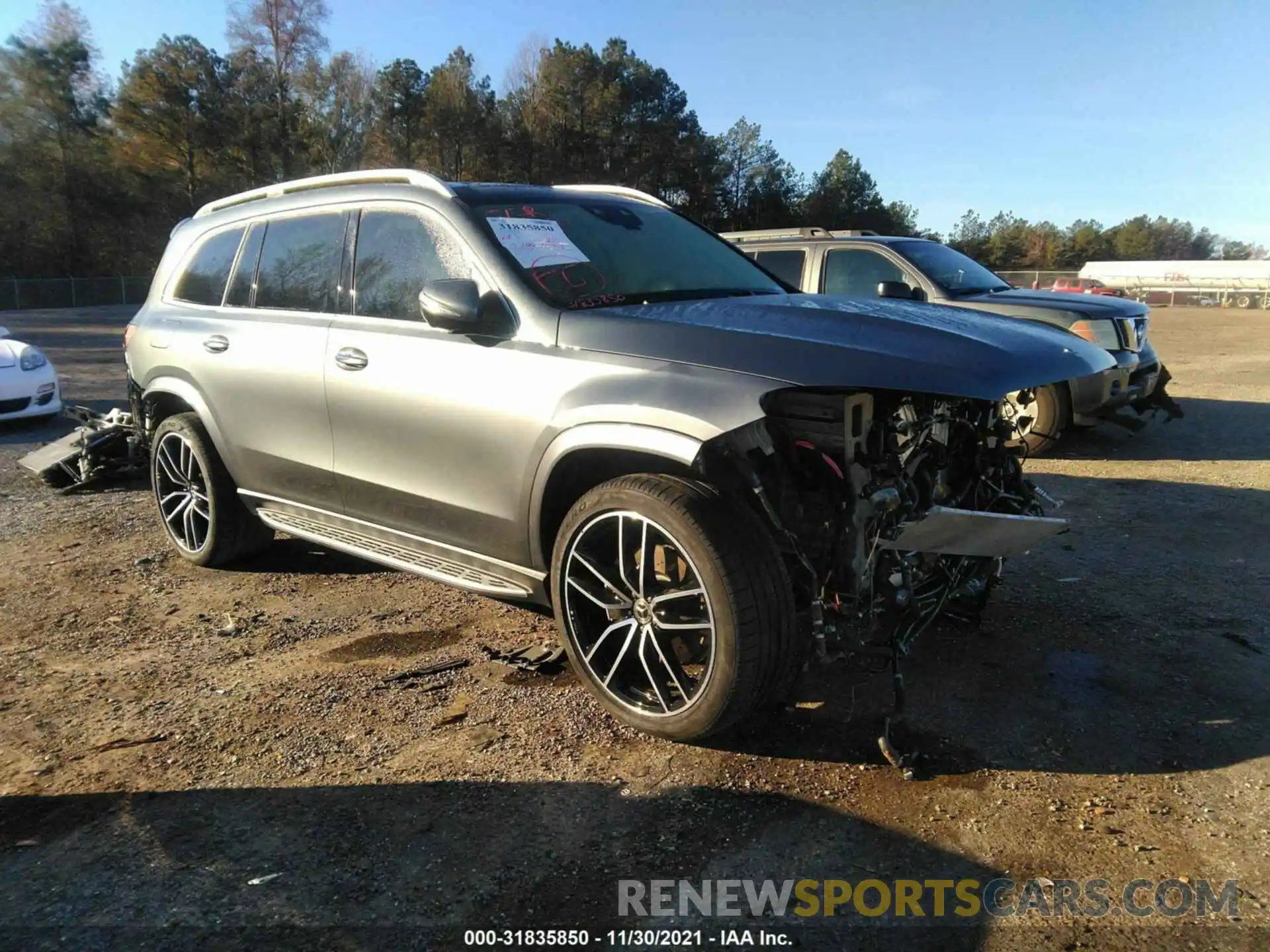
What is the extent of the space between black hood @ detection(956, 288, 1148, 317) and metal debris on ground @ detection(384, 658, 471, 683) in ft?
18.7

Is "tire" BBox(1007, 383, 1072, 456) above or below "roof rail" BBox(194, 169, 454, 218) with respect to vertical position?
below

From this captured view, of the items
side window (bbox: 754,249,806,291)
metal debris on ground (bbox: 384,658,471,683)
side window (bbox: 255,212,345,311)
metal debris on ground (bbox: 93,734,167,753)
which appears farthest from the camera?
side window (bbox: 754,249,806,291)

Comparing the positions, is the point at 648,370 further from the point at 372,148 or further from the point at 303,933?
the point at 372,148

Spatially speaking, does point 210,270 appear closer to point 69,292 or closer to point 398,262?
point 398,262

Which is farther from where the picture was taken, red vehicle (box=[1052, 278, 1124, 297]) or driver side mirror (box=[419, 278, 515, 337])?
red vehicle (box=[1052, 278, 1124, 297])

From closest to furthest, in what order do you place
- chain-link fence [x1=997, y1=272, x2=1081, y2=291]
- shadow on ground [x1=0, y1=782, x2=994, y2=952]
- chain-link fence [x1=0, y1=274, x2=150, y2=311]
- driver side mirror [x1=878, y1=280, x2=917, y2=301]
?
shadow on ground [x1=0, y1=782, x2=994, y2=952]
driver side mirror [x1=878, y1=280, x2=917, y2=301]
chain-link fence [x1=0, y1=274, x2=150, y2=311]
chain-link fence [x1=997, y1=272, x2=1081, y2=291]

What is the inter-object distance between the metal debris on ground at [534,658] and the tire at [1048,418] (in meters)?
5.32

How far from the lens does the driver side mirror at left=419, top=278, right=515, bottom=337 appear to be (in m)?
3.22

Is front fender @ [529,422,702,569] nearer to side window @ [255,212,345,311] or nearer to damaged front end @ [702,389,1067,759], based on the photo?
damaged front end @ [702,389,1067,759]

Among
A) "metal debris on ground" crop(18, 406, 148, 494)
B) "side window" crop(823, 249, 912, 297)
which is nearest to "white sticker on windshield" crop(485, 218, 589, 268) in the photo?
"metal debris on ground" crop(18, 406, 148, 494)

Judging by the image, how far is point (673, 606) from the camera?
2988 millimetres

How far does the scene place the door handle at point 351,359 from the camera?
3779mm

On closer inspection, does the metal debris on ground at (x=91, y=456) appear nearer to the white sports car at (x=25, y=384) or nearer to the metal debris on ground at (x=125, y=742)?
the white sports car at (x=25, y=384)

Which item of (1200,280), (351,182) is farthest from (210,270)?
(1200,280)
